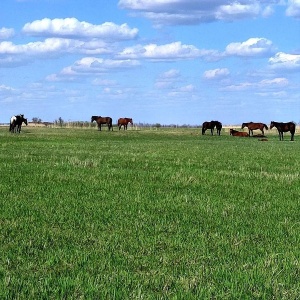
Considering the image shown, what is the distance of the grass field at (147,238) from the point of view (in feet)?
20.9

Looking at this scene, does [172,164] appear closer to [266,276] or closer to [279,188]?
[279,188]

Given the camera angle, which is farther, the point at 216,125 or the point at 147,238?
the point at 216,125

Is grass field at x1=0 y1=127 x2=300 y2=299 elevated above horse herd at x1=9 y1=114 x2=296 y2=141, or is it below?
below

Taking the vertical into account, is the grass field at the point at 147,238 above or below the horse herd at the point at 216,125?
below

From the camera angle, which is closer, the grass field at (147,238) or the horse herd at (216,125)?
the grass field at (147,238)

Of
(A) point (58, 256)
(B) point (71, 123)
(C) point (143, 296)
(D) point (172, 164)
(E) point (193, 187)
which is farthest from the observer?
(B) point (71, 123)

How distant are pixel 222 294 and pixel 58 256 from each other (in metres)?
2.70

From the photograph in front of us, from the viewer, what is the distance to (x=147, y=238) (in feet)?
28.6

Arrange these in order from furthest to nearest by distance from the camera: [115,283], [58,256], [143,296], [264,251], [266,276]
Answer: [264,251], [58,256], [266,276], [115,283], [143,296]

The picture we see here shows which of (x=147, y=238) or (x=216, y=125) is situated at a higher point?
(x=216, y=125)

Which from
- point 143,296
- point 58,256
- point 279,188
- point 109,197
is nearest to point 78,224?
Result: point 58,256

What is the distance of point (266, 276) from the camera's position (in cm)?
686

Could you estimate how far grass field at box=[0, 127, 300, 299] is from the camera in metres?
6.38

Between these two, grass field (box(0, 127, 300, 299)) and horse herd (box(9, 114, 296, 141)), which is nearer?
grass field (box(0, 127, 300, 299))
